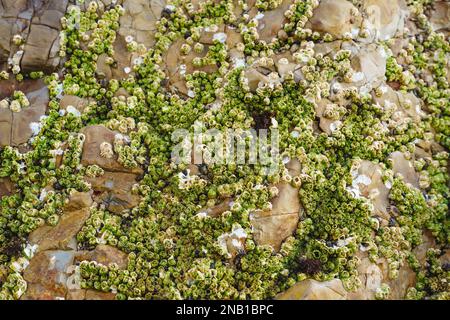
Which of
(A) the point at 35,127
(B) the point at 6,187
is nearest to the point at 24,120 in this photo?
(A) the point at 35,127

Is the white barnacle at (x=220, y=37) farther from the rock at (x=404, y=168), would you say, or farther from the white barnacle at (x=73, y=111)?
the rock at (x=404, y=168)

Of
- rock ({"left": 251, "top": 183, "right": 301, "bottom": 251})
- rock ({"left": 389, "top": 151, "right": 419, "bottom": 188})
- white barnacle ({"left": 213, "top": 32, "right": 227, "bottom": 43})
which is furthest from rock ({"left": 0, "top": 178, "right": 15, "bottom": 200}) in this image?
rock ({"left": 389, "top": 151, "right": 419, "bottom": 188})

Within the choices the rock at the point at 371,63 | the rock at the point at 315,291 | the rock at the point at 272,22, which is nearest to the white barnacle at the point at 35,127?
the rock at the point at 272,22

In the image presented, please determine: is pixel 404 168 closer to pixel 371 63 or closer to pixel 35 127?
pixel 371 63

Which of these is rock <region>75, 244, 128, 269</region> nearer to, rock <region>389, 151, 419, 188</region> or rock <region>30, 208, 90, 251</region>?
rock <region>30, 208, 90, 251</region>

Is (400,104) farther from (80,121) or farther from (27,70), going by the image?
(27,70)
